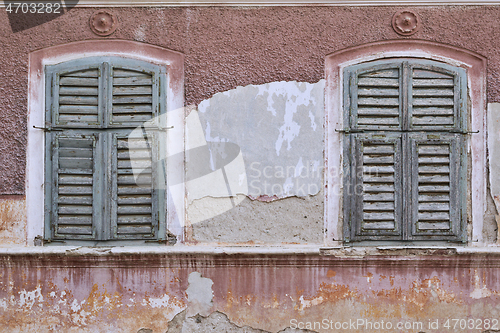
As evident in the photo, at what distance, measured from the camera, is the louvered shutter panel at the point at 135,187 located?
13.7 feet

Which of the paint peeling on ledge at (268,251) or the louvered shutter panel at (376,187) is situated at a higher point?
the louvered shutter panel at (376,187)

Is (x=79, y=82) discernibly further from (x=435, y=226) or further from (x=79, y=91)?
(x=435, y=226)

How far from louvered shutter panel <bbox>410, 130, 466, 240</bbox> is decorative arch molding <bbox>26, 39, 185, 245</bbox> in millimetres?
2048

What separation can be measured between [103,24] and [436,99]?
118 inches

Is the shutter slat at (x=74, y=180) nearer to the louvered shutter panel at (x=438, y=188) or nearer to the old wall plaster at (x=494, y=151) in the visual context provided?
the louvered shutter panel at (x=438, y=188)

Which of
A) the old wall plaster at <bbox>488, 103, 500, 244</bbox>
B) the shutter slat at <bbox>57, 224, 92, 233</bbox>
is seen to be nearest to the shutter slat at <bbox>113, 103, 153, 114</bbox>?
the shutter slat at <bbox>57, 224, 92, 233</bbox>

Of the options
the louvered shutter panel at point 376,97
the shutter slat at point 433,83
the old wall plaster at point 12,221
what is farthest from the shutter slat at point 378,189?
the old wall plaster at point 12,221

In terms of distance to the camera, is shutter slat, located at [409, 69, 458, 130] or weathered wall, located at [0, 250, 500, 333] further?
shutter slat, located at [409, 69, 458, 130]

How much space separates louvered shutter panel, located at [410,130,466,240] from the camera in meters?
4.18

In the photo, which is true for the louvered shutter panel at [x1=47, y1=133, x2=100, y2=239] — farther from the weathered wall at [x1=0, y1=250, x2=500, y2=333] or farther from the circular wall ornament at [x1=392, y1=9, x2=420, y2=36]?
the circular wall ornament at [x1=392, y1=9, x2=420, y2=36]

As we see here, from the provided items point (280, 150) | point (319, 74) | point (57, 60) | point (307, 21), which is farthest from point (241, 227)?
point (57, 60)

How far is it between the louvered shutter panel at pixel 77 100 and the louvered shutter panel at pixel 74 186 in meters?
0.13

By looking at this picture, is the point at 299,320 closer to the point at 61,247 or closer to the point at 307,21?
the point at 61,247

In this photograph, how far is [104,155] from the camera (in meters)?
4.19
